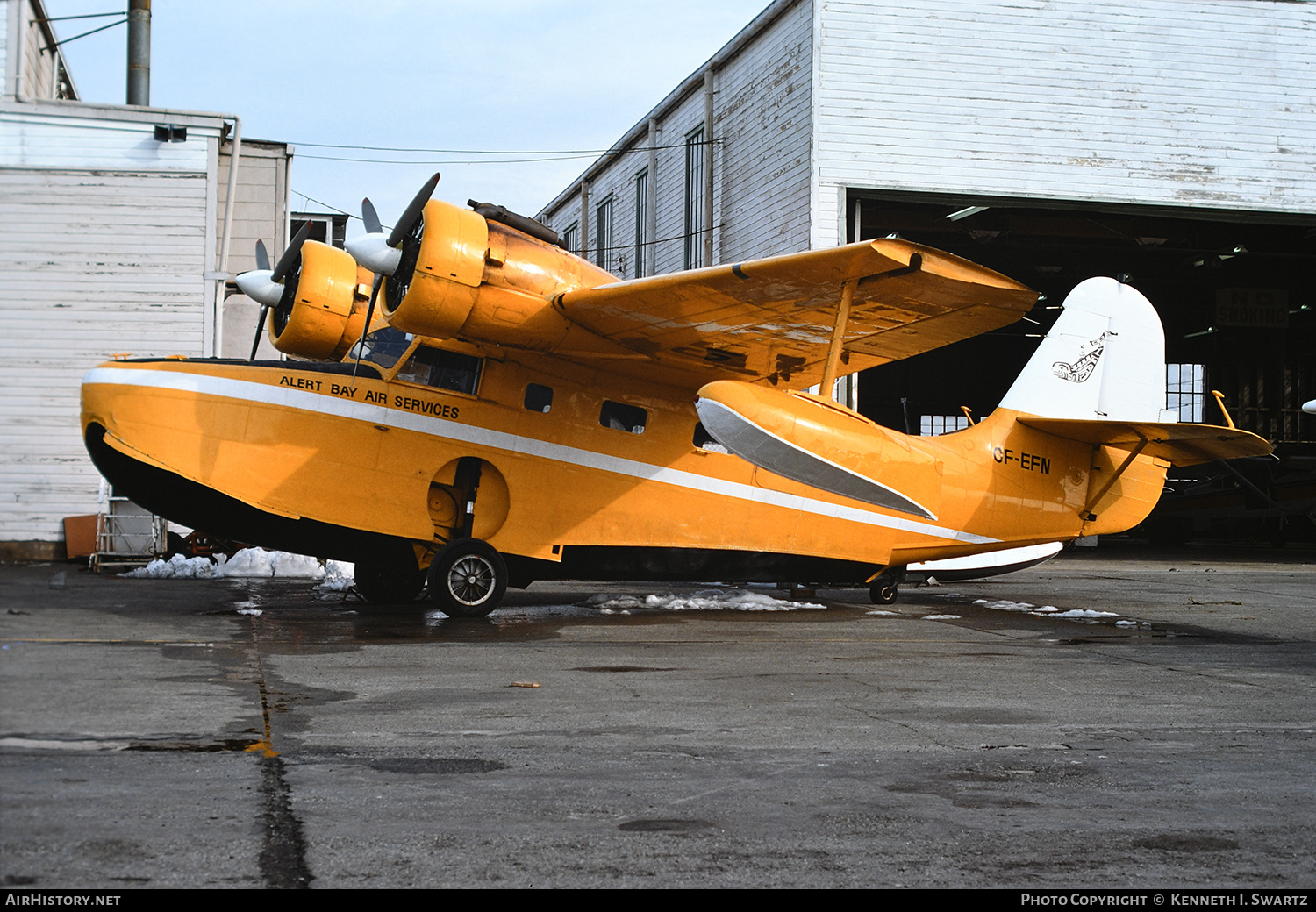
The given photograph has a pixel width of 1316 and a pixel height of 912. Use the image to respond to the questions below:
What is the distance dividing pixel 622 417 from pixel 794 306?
7.92 ft

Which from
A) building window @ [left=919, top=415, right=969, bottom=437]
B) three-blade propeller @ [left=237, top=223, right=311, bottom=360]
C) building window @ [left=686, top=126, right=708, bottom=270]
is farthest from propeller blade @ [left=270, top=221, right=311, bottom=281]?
building window @ [left=919, top=415, right=969, bottom=437]

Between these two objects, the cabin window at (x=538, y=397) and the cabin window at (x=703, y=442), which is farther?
the cabin window at (x=703, y=442)

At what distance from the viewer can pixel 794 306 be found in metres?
10.1

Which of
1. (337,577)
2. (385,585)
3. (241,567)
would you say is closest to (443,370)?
(385,585)

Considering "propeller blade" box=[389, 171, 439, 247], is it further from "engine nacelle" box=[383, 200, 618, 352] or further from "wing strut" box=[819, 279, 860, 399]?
"wing strut" box=[819, 279, 860, 399]

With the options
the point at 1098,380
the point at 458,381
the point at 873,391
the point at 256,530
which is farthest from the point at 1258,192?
the point at 873,391

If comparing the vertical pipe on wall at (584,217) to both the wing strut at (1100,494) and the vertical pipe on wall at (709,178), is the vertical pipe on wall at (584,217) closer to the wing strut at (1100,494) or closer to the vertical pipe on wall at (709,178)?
the vertical pipe on wall at (709,178)

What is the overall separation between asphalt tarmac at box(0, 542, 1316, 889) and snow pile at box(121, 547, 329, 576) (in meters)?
6.80

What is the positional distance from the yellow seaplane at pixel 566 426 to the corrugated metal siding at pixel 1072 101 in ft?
26.4

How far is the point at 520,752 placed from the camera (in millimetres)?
4840

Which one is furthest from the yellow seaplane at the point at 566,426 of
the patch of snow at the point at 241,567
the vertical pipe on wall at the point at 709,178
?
the vertical pipe on wall at the point at 709,178

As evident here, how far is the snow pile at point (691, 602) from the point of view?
41.1 feet
